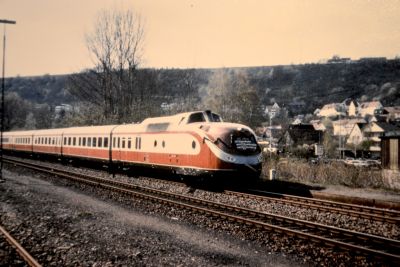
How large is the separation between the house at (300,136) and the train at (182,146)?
4874 cm

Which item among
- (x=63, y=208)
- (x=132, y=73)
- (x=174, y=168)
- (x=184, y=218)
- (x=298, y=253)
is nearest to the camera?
(x=298, y=253)

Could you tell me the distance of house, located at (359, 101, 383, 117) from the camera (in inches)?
5605

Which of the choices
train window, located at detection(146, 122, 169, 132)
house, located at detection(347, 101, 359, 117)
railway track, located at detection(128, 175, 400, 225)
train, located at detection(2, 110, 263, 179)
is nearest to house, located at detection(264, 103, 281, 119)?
train, located at detection(2, 110, 263, 179)

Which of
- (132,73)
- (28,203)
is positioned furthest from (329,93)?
(28,203)

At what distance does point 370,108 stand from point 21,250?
→ 156069 millimetres

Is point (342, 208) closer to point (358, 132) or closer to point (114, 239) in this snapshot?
point (114, 239)

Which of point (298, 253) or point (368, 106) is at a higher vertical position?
point (368, 106)

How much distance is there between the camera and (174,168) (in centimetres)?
1762

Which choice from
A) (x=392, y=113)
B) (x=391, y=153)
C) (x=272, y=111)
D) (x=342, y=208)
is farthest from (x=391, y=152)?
(x=392, y=113)

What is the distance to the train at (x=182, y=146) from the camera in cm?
1539

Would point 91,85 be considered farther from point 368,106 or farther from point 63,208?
point 368,106

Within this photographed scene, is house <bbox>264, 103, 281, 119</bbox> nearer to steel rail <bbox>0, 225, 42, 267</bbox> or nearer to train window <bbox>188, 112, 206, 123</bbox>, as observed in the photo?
train window <bbox>188, 112, 206, 123</bbox>

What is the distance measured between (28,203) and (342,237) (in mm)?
11777

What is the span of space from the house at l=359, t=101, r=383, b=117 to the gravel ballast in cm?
14523
